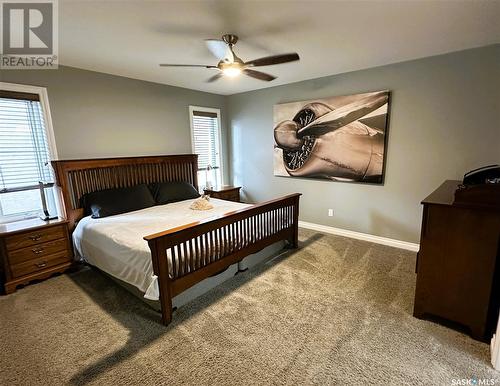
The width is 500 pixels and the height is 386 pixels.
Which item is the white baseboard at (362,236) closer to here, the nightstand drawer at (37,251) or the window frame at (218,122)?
the window frame at (218,122)

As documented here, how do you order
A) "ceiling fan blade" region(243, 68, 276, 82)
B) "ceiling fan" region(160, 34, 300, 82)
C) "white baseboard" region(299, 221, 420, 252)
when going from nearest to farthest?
"ceiling fan" region(160, 34, 300, 82)
"ceiling fan blade" region(243, 68, 276, 82)
"white baseboard" region(299, 221, 420, 252)

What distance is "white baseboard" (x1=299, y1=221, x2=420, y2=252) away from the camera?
3.38 metres

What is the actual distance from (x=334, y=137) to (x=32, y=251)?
13.3 ft

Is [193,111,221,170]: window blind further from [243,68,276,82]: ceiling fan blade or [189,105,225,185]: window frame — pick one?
[243,68,276,82]: ceiling fan blade

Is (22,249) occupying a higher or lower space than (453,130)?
lower

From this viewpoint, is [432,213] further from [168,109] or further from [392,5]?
[168,109]

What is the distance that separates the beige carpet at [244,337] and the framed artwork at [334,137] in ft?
5.17

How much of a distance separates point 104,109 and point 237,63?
2243mm

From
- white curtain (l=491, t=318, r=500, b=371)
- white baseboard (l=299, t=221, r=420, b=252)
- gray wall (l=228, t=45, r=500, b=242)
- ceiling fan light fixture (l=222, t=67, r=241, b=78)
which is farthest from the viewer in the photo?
white baseboard (l=299, t=221, r=420, b=252)

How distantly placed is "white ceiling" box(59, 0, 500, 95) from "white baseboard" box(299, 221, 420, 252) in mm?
2358

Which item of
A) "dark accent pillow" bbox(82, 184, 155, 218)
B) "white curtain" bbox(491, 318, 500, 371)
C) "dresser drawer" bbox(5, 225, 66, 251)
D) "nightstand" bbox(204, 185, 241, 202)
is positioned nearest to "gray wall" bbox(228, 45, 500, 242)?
"nightstand" bbox(204, 185, 241, 202)

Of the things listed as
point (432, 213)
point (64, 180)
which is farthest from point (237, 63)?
point (64, 180)

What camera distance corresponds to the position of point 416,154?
3.16m

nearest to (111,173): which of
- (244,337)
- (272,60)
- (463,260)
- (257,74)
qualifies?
(257,74)
